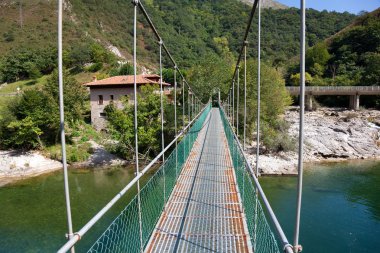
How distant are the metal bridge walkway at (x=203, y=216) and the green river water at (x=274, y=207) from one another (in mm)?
3881

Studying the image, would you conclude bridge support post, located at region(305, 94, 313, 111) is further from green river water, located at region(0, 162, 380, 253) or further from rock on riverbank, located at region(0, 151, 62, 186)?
rock on riverbank, located at region(0, 151, 62, 186)

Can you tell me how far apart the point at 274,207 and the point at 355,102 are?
18.9 m

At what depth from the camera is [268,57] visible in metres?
44.2

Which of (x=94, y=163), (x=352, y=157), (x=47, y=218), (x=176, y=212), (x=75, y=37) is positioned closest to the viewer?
(x=176, y=212)

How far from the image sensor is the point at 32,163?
1451cm

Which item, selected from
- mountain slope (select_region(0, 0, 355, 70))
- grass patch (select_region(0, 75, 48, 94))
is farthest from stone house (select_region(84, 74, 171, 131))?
mountain slope (select_region(0, 0, 355, 70))

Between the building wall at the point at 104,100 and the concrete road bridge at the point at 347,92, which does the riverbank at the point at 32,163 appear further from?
the concrete road bridge at the point at 347,92

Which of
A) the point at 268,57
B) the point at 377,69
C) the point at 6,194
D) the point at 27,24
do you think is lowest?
the point at 6,194

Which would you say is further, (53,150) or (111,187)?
(53,150)

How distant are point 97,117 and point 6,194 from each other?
829 cm

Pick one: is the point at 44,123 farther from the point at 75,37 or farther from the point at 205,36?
the point at 205,36

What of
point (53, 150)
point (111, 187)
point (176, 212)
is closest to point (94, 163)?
point (53, 150)

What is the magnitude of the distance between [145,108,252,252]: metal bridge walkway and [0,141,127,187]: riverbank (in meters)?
10.9

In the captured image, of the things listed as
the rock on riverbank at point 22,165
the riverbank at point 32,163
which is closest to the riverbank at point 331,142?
the riverbank at point 32,163
